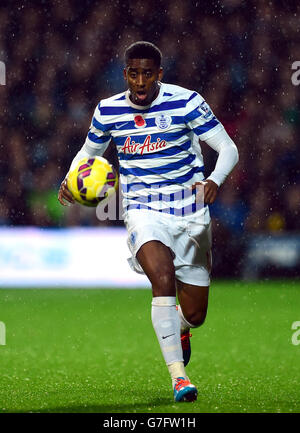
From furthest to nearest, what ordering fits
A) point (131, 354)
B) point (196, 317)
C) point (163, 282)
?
point (131, 354), point (196, 317), point (163, 282)

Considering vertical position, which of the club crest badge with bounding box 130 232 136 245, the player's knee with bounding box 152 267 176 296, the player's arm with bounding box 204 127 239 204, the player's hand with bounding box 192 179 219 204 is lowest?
the player's knee with bounding box 152 267 176 296

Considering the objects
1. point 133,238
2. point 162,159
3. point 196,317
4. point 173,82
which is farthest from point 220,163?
point 173,82

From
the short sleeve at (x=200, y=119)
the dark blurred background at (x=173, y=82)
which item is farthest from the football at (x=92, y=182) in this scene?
the dark blurred background at (x=173, y=82)

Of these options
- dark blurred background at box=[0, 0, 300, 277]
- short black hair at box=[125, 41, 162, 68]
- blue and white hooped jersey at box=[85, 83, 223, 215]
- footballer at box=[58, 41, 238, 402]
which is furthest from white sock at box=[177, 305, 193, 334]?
dark blurred background at box=[0, 0, 300, 277]

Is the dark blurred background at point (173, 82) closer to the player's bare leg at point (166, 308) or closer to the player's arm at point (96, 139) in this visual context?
the player's arm at point (96, 139)

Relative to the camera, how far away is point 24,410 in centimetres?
417

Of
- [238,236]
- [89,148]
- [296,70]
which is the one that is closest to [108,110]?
[89,148]

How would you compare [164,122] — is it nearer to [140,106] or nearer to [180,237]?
[140,106]

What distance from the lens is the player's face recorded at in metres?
4.58

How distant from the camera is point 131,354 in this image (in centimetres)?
658

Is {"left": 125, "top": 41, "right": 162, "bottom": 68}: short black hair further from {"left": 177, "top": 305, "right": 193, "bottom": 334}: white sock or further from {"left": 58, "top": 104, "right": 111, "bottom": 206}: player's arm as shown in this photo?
{"left": 177, "top": 305, "right": 193, "bottom": 334}: white sock

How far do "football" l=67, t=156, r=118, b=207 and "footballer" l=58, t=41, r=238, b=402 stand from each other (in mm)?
83

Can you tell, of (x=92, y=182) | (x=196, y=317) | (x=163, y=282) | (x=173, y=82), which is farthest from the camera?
(x=173, y=82)

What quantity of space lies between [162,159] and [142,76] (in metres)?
0.47
